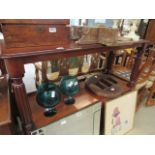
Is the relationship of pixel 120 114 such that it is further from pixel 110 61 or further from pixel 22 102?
pixel 22 102

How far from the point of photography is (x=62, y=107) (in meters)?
1.16

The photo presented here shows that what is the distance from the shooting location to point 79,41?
0.96m

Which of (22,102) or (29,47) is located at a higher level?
(29,47)

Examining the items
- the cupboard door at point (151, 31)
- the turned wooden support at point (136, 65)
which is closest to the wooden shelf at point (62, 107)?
the turned wooden support at point (136, 65)

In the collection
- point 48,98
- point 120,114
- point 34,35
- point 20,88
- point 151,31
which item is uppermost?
point 34,35

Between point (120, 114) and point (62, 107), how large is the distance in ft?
2.33

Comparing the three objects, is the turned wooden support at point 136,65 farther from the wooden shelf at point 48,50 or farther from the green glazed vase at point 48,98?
the green glazed vase at point 48,98

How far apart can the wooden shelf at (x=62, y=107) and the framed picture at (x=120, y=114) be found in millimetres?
101

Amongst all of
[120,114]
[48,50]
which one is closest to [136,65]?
[120,114]

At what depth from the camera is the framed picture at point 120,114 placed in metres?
1.36

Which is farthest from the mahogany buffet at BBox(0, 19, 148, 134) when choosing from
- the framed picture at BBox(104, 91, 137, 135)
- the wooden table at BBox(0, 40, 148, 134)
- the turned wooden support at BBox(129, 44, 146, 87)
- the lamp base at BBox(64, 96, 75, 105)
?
the framed picture at BBox(104, 91, 137, 135)

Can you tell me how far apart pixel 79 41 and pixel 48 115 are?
2.07 feet
